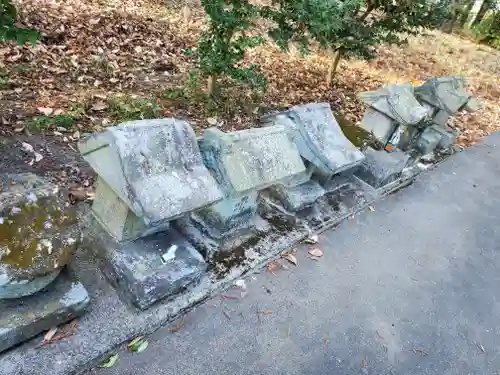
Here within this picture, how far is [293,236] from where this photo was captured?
3.52 meters

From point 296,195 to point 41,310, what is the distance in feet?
7.19

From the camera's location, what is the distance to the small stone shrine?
355cm

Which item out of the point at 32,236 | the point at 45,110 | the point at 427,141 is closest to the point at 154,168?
the point at 32,236

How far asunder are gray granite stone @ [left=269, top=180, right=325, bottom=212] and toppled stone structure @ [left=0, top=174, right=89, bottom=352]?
191 cm

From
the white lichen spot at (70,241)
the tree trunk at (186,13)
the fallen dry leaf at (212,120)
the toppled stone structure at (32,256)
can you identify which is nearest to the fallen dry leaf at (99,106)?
the fallen dry leaf at (212,120)

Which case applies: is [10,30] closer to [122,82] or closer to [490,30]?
[122,82]

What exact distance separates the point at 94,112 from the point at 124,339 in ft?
9.32

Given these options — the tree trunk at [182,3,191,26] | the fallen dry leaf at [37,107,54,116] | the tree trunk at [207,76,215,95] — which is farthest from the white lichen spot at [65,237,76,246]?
the tree trunk at [182,3,191,26]

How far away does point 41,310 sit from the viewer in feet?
7.20

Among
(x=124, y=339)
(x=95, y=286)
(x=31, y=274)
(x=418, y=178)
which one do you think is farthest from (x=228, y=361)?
(x=418, y=178)

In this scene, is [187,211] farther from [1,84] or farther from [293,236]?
[1,84]

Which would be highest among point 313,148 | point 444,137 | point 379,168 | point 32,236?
point 32,236

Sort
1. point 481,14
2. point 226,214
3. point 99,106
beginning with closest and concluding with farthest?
point 226,214 → point 99,106 → point 481,14

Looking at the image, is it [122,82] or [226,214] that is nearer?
[226,214]
